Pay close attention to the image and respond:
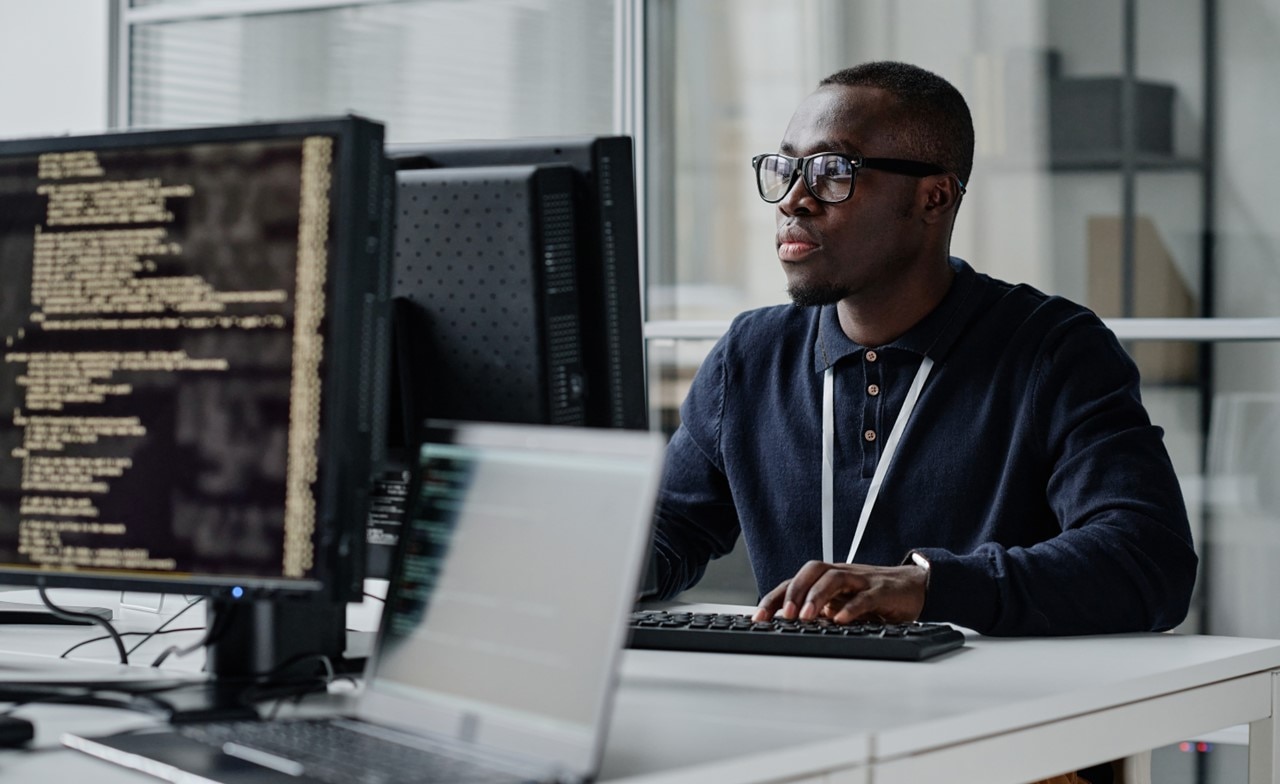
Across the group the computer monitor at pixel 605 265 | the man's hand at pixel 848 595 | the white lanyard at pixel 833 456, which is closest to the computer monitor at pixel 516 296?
the computer monitor at pixel 605 265

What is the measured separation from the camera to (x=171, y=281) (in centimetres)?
119

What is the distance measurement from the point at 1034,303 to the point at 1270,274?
127 cm

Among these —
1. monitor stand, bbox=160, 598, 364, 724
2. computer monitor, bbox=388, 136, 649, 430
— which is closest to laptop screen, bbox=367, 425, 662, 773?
monitor stand, bbox=160, 598, 364, 724

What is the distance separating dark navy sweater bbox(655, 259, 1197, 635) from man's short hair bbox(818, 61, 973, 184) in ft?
0.58

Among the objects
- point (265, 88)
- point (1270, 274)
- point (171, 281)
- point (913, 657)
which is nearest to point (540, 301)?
point (171, 281)

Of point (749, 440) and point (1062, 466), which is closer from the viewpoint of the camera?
point (1062, 466)

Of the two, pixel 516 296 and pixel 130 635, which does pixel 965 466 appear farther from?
pixel 130 635

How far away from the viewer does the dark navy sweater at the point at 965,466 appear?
1.64 m

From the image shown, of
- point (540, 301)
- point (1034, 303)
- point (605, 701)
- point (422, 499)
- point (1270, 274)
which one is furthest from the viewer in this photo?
point (1270, 274)

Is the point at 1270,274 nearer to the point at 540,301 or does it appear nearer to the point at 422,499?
the point at 540,301

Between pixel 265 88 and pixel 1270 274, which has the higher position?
pixel 265 88

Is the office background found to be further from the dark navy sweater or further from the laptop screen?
the laptop screen

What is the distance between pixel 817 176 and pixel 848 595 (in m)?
0.83

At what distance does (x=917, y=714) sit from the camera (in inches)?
44.6
